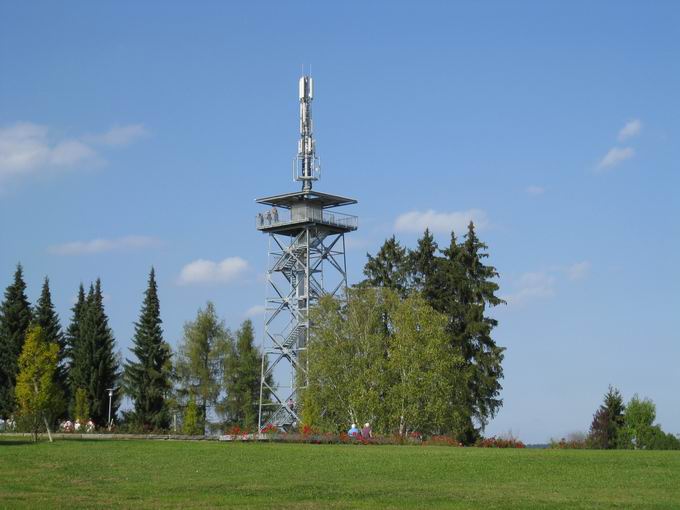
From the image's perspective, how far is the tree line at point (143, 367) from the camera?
252 feet

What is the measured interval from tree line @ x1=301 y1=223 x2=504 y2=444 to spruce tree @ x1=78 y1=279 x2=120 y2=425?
18.4 meters

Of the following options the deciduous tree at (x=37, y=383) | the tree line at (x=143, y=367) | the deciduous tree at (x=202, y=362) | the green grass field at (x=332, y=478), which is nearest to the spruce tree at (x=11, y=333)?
the tree line at (x=143, y=367)

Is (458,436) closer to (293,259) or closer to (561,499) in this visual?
(293,259)

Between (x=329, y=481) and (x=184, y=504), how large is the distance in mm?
6217

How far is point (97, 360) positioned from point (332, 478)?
175 feet

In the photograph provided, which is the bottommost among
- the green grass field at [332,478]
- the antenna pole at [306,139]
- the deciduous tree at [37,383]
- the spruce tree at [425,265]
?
the green grass field at [332,478]

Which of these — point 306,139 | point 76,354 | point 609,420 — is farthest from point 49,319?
point 609,420

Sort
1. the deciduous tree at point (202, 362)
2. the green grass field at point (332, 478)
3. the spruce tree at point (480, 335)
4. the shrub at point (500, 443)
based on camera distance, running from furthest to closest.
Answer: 1. the deciduous tree at point (202, 362)
2. the spruce tree at point (480, 335)
3. the shrub at point (500, 443)
4. the green grass field at point (332, 478)

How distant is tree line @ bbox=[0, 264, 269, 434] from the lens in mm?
76812

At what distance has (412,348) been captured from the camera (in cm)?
6009

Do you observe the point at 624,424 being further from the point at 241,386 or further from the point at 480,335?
the point at 241,386

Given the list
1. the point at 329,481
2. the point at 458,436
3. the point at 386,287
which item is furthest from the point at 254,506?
the point at 386,287

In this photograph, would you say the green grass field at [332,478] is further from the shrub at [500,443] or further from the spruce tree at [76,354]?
the spruce tree at [76,354]

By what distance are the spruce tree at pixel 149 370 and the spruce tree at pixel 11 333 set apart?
8.57 metres
